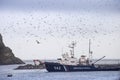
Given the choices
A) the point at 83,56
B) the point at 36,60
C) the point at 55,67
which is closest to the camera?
the point at 55,67

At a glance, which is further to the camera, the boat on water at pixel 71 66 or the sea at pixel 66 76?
the boat on water at pixel 71 66

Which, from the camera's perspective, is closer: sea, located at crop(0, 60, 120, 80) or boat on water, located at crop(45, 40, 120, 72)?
sea, located at crop(0, 60, 120, 80)

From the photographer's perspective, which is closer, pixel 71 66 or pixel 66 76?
pixel 66 76

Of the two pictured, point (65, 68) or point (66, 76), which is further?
point (65, 68)

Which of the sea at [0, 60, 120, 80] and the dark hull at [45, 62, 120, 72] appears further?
the dark hull at [45, 62, 120, 72]

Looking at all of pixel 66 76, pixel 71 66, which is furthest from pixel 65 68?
pixel 66 76

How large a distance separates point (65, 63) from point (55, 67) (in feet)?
9.23

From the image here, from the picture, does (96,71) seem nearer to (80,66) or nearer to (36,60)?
(80,66)

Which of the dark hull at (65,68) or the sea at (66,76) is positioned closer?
the sea at (66,76)

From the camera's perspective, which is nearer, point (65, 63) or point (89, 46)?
point (65, 63)

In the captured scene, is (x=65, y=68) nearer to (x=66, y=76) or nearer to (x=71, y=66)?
(x=71, y=66)

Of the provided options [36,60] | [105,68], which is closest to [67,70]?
[105,68]

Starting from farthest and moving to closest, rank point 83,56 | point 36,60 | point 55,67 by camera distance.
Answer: point 36,60
point 83,56
point 55,67

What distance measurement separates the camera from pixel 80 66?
4875 inches
